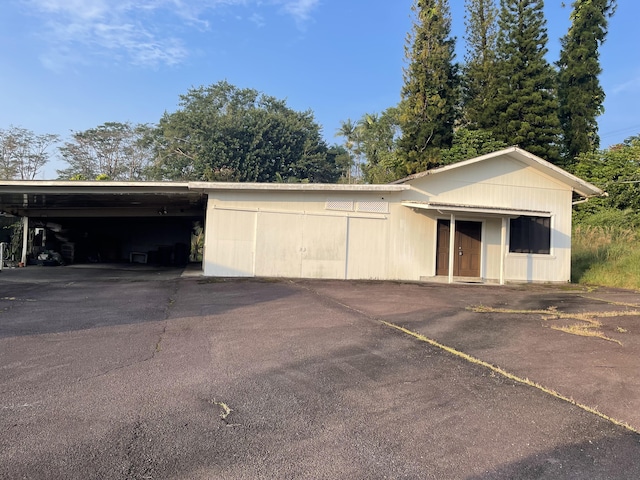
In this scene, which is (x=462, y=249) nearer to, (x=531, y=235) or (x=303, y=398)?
(x=531, y=235)

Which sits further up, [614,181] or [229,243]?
[614,181]

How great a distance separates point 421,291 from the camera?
10820mm

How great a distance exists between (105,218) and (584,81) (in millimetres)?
26901

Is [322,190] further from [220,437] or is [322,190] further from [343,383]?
[220,437]

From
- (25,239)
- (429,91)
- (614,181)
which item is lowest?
(25,239)

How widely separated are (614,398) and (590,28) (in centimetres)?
2810

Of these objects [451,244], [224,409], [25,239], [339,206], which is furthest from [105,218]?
[224,409]

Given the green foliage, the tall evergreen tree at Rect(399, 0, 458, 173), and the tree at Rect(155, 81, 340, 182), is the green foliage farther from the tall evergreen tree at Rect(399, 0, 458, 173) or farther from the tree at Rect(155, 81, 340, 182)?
the tree at Rect(155, 81, 340, 182)

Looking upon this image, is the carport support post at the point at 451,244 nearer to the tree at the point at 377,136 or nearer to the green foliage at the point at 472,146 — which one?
the green foliage at the point at 472,146

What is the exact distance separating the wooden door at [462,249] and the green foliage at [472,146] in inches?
406

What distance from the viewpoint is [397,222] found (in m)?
13.6

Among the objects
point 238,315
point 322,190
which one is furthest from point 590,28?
point 238,315

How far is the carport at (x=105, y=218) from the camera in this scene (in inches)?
492

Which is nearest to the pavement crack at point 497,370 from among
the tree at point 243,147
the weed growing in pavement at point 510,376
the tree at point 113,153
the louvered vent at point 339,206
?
the weed growing in pavement at point 510,376
